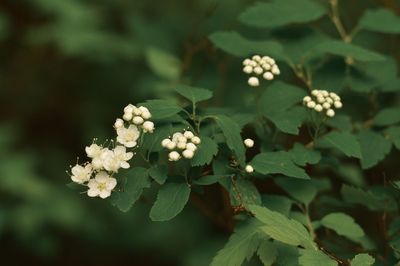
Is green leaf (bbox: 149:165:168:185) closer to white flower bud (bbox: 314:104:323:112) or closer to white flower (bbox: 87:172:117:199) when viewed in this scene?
white flower (bbox: 87:172:117:199)

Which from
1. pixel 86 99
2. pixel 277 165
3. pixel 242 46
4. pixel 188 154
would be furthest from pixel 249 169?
pixel 86 99

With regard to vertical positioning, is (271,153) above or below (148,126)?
below

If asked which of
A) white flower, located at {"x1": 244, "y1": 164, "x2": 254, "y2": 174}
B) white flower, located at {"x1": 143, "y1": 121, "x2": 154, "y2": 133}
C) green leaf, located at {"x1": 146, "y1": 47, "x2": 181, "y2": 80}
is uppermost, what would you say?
white flower, located at {"x1": 143, "y1": 121, "x2": 154, "y2": 133}

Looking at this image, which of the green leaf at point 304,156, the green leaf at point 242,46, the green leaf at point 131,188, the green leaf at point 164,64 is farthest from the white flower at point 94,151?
the green leaf at point 164,64

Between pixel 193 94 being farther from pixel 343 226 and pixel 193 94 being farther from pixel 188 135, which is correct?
pixel 343 226

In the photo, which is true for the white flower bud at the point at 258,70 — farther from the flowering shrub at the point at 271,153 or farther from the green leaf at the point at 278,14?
the green leaf at the point at 278,14

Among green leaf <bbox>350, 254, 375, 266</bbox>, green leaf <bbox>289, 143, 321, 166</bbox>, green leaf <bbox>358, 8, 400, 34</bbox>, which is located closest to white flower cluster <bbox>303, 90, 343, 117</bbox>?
green leaf <bbox>289, 143, 321, 166</bbox>
